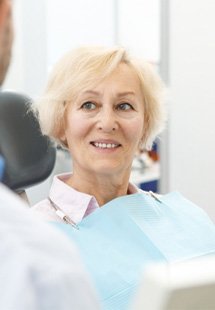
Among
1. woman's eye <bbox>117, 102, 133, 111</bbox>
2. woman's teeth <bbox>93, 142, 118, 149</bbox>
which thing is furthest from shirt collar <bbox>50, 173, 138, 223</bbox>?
woman's eye <bbox>117, 102, 133, 111</bbox>

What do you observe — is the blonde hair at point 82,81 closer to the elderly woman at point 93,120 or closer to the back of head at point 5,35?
the elderly woman at point 93,120

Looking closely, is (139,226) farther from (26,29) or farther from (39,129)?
(26,29)

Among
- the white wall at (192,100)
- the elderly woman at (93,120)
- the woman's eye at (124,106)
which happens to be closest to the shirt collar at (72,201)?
the elderly woman at (93,120)

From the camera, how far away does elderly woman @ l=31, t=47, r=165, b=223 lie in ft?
4.78

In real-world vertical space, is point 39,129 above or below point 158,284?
below

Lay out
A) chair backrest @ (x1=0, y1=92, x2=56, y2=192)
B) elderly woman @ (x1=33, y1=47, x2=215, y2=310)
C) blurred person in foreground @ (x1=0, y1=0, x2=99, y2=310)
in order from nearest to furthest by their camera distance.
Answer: blurred person in foreground @ (x1=0, y1=0, x2=99, y2=310) < elderly woman @ (x1=33, y1=47, x2=215, y2=310) < chair backrest @ (x1=0, y1=92, x2=56, y2=192)

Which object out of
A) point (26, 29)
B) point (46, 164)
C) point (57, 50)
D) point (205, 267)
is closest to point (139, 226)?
point (46, 164)

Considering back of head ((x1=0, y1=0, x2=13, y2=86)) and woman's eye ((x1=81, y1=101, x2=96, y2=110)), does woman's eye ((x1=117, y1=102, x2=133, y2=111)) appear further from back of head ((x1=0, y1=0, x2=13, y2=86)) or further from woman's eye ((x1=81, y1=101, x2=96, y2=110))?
back of head ((x1=0, y1=0, x2=13, y2=86))

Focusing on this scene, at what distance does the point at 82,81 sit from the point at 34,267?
1022mm

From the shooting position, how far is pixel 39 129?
1.69m

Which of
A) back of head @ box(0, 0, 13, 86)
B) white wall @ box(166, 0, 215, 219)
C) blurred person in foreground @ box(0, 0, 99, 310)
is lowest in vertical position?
white wall @ box(166, 0, 215, 219)

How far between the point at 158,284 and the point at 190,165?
208 cm

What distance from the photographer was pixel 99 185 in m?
1.49

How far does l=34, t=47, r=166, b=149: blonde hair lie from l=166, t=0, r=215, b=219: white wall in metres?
0.83
